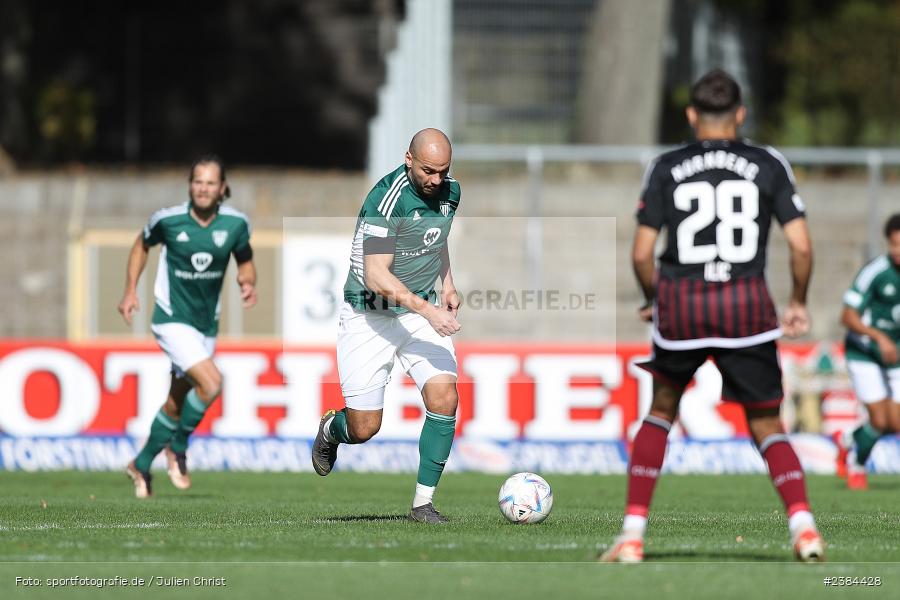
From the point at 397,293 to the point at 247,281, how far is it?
363 cm

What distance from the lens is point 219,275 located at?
41.6ft

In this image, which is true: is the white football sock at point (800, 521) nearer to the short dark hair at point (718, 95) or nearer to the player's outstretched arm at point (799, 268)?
the player's outstretched arm at point (799, 268)

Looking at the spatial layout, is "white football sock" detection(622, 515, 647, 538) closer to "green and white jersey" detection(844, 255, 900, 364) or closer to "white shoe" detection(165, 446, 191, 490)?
"white shoe" detection(165, 446, 191, 490)

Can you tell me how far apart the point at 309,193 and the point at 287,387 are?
514cm

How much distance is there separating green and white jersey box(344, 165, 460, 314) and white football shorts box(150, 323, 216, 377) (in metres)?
2.80

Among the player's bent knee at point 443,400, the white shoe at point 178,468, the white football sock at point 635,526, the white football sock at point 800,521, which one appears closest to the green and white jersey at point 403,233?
the player's bent knee at point 443,400

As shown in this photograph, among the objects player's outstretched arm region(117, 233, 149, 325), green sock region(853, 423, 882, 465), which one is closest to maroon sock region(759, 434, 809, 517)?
player's outstretched arm region(117, 233, 149, 325)

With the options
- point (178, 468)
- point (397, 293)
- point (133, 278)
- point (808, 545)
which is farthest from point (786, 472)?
point (178, 468)

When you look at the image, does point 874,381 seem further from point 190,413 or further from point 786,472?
point 786,472

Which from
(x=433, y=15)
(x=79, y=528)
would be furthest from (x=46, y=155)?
(x=79, y=528)

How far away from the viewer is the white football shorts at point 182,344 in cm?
1237

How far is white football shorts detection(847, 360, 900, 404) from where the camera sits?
14.6 metres

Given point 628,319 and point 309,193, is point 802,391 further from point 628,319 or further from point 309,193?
point 309,193

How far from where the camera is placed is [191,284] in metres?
12.6
